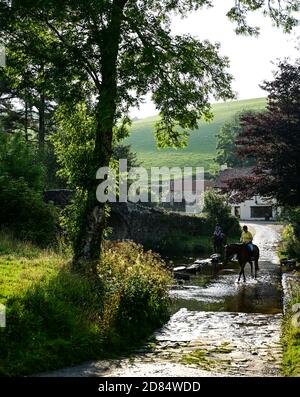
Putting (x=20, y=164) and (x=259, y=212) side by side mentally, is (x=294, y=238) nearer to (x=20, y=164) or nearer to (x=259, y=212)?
(x=20, y=164)

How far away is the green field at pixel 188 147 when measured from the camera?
438ft

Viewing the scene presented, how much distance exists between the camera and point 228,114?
172500 millimetres

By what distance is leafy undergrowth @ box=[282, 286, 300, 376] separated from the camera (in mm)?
9375

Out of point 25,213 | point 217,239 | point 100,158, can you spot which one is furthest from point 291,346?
point 217,239

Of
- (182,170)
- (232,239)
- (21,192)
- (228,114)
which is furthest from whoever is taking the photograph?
(228,114)

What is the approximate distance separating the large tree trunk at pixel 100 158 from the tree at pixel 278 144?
504 inches

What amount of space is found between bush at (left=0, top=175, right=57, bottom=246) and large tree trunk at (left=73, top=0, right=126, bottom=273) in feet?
26.7

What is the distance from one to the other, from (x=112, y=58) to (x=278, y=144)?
13.9m

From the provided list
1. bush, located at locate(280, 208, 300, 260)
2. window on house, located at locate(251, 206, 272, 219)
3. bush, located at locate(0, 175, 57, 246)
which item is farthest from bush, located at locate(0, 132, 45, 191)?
window on house, located at locate(251, 206, 272, 219)

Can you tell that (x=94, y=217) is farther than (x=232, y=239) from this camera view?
No

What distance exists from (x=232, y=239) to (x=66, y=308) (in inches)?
1399
